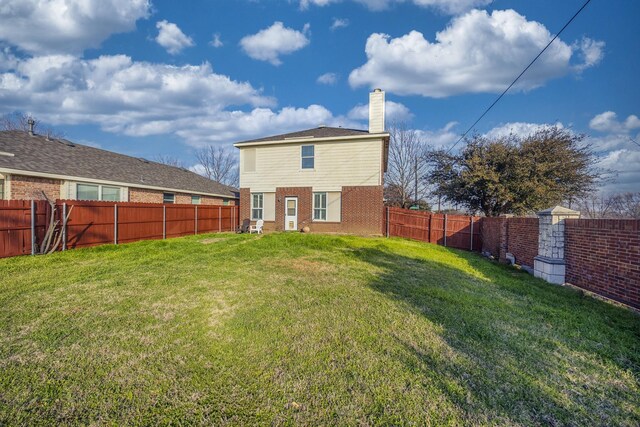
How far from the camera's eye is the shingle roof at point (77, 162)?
1100 cm

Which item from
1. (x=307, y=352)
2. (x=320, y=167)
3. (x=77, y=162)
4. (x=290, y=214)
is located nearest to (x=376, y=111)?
(x=320, y=167)

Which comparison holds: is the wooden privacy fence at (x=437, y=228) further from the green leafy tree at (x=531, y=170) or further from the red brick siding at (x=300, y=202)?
the green leafy tree at (x=531, y=170)

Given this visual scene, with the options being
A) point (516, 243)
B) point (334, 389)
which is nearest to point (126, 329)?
point (334, 389)

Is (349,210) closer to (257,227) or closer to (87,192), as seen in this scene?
(257,227)

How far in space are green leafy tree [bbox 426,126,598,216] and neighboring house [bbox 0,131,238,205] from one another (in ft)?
61.5

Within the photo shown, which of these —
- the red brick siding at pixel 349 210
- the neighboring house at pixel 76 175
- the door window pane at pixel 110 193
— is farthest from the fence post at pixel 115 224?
the red brick siding at pixel 349 210

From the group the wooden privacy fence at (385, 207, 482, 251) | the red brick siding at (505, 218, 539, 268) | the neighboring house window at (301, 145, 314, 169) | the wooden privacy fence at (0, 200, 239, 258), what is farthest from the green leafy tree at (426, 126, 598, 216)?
the wooden privacy fence at (0, 200, 239, 258)

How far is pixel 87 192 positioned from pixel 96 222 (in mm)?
4016

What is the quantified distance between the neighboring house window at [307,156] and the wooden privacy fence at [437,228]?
5.02 m

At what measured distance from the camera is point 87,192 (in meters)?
12.5

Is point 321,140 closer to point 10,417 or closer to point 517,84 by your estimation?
point 517,84

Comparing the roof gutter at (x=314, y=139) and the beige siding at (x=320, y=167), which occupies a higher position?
the roof gutter at (x=314, y=139)

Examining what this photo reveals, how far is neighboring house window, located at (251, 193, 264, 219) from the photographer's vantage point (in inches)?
647

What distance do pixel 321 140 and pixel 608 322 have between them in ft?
42.7
